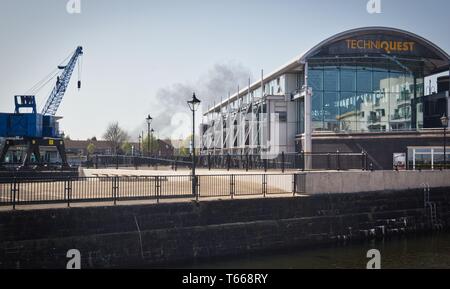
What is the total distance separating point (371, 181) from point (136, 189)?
39.0 feet

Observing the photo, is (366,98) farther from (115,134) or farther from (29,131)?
(115,134)

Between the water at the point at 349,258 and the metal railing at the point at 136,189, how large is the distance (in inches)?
114

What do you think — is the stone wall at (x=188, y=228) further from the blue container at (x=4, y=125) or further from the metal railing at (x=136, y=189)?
the blue container at (x=4, y=125)

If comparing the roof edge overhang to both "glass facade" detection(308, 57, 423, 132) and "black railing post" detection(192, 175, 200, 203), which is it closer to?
"glass facade" detection(308, 57, 423, 132)

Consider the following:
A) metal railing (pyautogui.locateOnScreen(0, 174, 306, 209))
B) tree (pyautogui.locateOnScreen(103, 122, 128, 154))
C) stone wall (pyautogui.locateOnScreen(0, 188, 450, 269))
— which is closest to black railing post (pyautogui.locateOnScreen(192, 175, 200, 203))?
metal railing (pyautogui.locateOnScreen(0, 174, 306, 209))

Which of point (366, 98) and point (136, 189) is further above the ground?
point (366, 98)

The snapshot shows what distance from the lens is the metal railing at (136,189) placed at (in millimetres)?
14750

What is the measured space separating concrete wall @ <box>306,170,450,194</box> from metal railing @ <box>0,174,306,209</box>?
881mm

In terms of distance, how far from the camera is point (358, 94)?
37500 millimetres

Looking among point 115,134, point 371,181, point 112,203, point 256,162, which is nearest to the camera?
point 112,203

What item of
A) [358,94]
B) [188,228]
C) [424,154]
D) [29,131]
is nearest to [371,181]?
[188,228]

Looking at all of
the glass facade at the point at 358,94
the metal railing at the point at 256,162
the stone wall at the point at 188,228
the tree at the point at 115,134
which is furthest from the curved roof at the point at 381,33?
the tree at the point at 115,134

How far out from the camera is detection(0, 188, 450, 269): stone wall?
1286 centimetres
